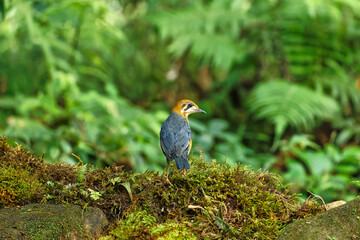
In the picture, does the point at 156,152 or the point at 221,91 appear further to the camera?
the point at 221,91

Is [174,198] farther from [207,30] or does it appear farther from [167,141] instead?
[207,30]

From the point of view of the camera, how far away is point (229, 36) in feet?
24.2

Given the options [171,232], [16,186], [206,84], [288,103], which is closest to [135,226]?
[171,232]

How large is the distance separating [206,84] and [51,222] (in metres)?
7.51

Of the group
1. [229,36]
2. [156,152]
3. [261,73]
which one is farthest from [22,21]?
[261,73]

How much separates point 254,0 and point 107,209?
21.6 feet

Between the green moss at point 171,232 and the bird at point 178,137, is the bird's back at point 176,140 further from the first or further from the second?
the green moss at point 171,232

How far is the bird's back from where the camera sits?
229 cm

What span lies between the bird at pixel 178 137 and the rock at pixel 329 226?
0.65 metres

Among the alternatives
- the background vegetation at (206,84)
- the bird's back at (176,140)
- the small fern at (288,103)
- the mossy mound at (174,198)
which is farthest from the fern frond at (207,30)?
the mossy mound at (174,198)

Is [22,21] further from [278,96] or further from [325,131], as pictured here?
[325,131]

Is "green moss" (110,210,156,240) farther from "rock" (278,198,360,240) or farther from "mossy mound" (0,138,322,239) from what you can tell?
"rock" (278,198,360,240)

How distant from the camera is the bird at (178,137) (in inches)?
90.1

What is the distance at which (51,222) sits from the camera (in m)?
1.85
